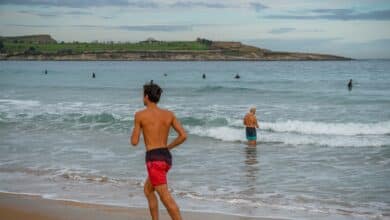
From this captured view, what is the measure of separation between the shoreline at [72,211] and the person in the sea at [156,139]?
1915 millimetres

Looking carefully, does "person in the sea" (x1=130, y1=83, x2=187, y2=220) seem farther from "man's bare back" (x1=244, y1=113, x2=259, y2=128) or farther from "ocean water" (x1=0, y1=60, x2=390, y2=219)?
"man's bare back" (x1=244, y1=113, x2=259, y2=128)

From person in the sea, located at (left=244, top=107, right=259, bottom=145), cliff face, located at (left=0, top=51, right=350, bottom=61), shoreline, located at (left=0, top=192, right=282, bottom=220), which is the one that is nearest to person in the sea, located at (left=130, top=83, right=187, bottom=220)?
shoreline, located at (left=0, top=192, right=282, bottom=220)

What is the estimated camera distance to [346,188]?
36.5 feet

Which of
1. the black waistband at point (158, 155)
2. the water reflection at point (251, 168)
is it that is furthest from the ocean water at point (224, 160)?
the black waistband at point (158, 155)

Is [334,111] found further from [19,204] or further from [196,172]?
[19,204]

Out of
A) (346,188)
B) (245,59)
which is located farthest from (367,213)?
(245,59)

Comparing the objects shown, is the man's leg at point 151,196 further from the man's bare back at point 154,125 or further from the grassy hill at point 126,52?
the grassy hill at point 126,52

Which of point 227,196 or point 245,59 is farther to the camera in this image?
point 245,59

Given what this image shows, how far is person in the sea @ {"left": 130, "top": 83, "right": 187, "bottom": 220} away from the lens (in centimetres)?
614

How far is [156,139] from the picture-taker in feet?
20.3

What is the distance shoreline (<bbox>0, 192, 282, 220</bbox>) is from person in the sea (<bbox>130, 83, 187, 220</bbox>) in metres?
1.92

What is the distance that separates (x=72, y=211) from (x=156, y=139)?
2831 mm

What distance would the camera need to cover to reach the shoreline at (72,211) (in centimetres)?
812

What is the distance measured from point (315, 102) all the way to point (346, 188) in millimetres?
23257
